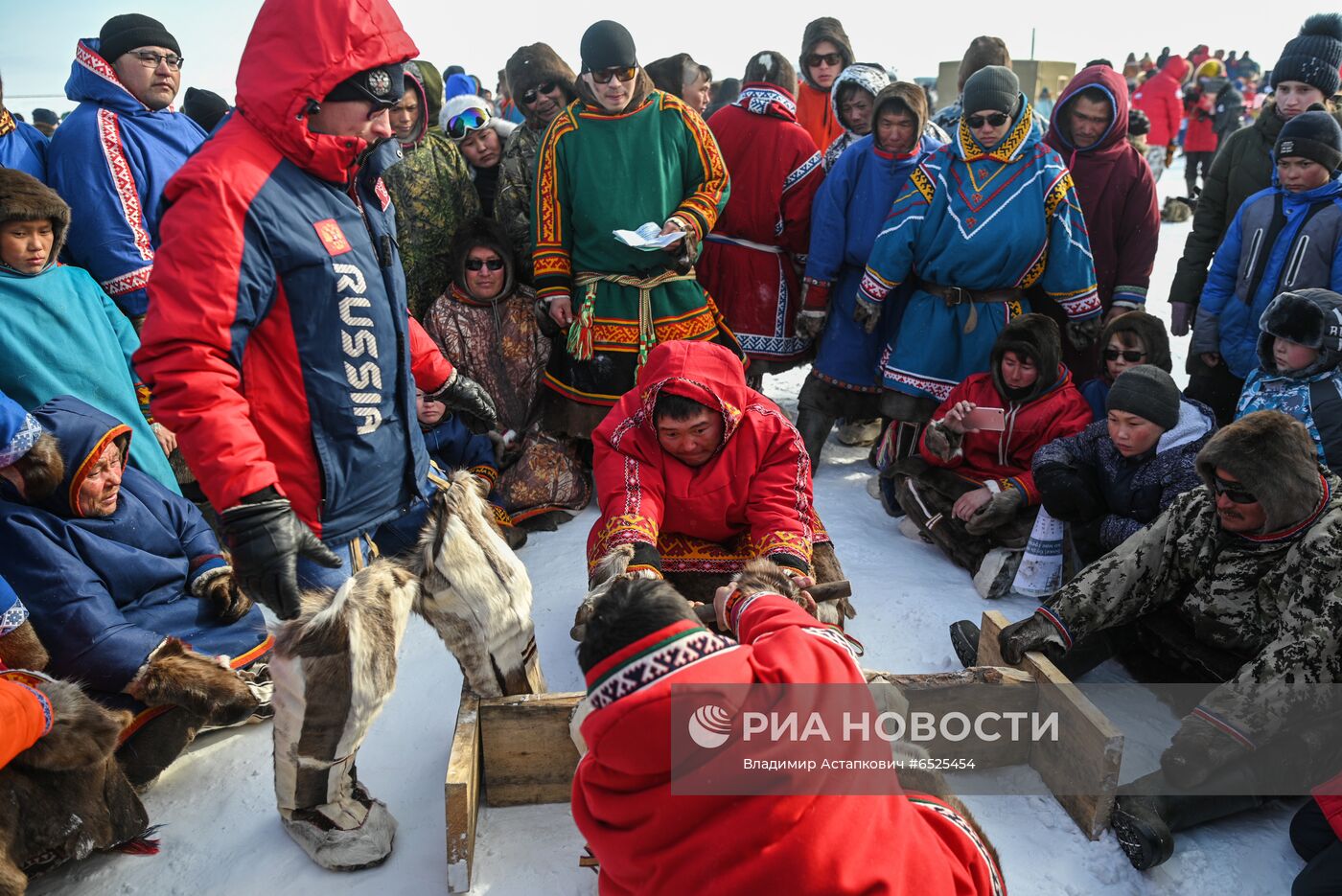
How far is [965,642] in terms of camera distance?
2.55 metres

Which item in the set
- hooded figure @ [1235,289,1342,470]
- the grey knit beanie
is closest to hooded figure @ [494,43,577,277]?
the grey knit beanie

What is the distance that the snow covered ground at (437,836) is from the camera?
1.85 m

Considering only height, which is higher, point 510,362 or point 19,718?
point 510,362

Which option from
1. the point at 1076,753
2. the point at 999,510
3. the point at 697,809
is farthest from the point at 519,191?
the point at 697,809

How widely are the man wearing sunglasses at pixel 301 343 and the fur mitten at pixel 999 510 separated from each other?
1.98 meters

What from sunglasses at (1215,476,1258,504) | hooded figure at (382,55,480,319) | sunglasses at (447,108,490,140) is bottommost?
sunglasses at (1215,476,1258,504)

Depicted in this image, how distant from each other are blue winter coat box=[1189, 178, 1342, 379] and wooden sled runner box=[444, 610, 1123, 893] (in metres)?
1.80

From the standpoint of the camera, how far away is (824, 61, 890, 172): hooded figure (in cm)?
399

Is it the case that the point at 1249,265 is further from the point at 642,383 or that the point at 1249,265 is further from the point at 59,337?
the point at 59,337

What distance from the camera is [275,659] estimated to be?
1639 millimetres

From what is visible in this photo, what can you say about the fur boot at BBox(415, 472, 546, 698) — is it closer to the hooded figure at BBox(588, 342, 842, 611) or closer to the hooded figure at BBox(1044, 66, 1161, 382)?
the hooded figure at BBox(588, 342, 842, 611)

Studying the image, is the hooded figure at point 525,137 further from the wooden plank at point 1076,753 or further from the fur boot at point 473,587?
the wooden plank at point 1076,753

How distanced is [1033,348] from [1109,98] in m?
1.21

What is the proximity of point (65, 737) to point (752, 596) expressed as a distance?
143 cm
